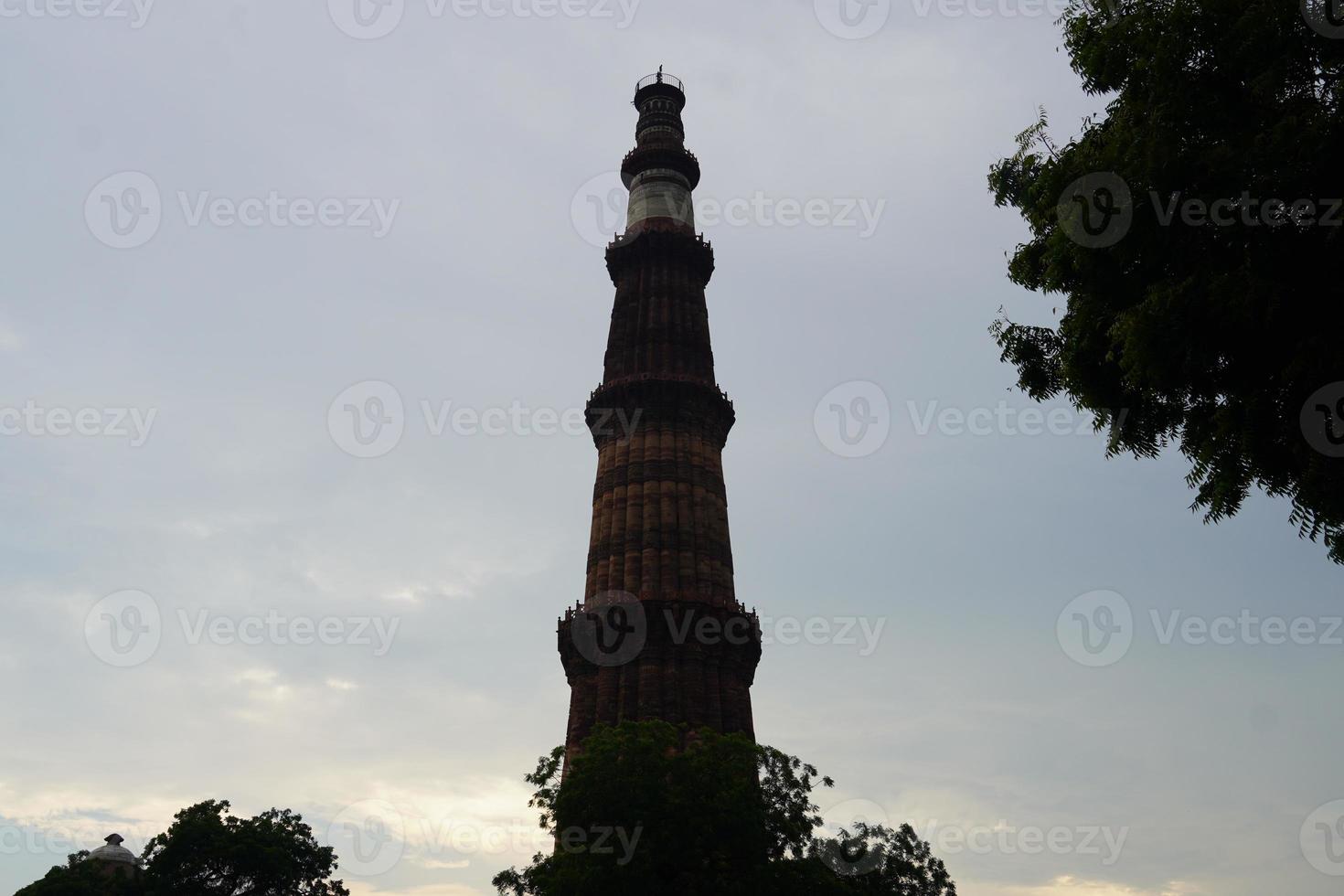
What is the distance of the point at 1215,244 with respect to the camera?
1549 centimetres

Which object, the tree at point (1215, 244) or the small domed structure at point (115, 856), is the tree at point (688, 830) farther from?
the small domed structure at point (115, 856)

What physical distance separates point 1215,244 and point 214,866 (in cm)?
4305

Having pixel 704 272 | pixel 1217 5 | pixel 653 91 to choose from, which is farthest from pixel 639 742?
pixel 653 91

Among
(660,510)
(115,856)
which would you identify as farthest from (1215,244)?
(115,856)

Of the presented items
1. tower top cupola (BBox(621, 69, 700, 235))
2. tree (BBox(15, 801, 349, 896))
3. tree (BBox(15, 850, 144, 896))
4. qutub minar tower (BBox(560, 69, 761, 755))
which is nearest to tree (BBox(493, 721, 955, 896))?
qutub minar tower (BBox(560, 69, 761, 755))

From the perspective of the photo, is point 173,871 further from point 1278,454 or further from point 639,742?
point 1278,454

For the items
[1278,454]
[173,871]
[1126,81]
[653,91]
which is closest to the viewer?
[1278,454]

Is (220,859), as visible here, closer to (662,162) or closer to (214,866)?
(214,866)

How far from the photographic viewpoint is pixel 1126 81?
684 inches

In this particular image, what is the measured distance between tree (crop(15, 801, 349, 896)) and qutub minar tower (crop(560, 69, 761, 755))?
41.0 feet

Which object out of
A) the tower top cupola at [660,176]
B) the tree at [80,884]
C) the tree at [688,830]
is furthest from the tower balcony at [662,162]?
the tree at [80,884]

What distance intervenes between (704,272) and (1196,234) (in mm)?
43632

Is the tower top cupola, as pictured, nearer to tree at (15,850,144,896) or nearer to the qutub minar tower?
the qutub minar tower

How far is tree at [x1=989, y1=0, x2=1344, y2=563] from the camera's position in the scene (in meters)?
14.4
